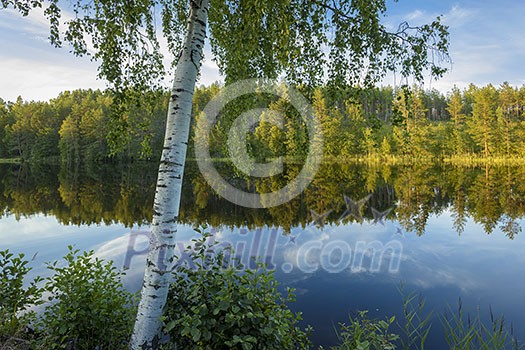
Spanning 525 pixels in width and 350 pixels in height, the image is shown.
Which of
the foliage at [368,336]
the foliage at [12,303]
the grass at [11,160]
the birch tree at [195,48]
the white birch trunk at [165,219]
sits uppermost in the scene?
the grass at [11,160]

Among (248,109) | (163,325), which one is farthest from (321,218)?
(163,325)

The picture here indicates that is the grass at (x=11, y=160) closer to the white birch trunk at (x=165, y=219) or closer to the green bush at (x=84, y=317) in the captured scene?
the green bush at (x=84, y=317)

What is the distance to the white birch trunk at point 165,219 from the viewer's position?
331 centimetres

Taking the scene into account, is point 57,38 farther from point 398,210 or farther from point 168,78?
point 398,210

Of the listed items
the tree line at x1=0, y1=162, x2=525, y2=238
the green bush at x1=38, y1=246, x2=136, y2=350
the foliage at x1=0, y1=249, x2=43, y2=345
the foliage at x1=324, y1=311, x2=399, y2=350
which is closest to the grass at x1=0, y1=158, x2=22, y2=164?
the tree line at x1=0, y1=162, x2=525, y2=238

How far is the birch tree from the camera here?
→ 3.34 metres

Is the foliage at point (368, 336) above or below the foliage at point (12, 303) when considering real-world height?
below

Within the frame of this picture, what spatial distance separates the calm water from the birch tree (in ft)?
5.51

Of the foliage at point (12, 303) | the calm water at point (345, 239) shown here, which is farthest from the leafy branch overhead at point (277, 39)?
the calm water at point (345, 239)

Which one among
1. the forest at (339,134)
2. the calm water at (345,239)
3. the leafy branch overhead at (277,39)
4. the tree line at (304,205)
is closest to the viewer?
the leafy branch overhead at (277,39)

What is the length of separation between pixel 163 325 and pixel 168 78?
4.20 metres

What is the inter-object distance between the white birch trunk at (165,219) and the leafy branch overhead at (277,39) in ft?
3.08

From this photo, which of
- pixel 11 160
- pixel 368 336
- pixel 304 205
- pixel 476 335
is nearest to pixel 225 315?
pixel 368 336

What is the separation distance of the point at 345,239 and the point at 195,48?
35.7 feet
